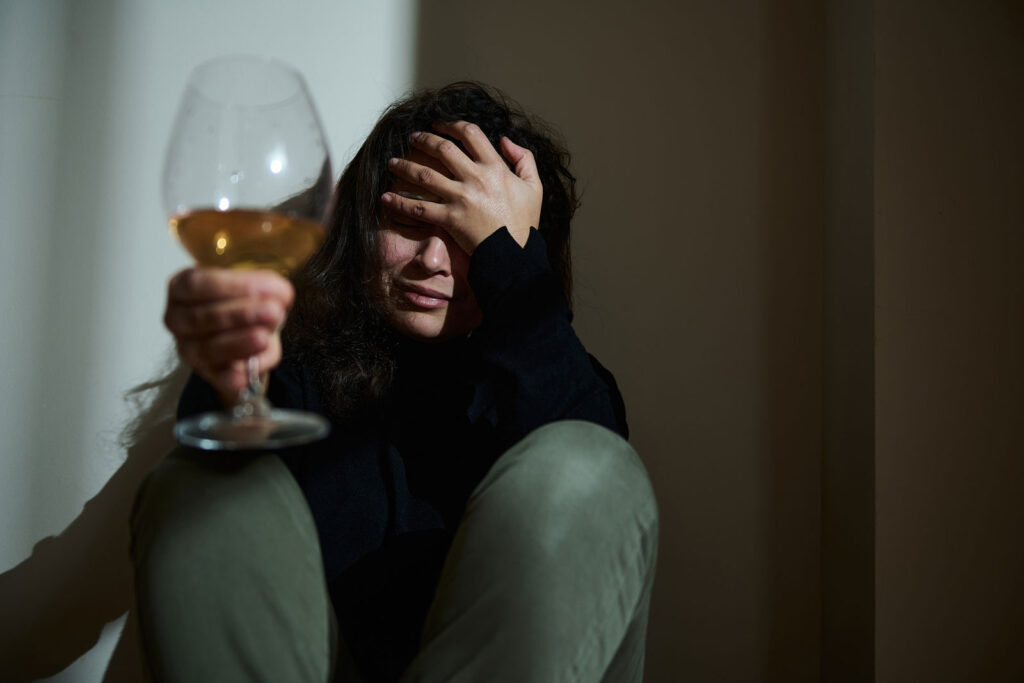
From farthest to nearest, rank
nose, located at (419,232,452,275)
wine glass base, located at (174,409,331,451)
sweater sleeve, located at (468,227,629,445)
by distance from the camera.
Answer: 1. nose, located at (419,232,452,275)
2. sweater sleeve, located at (468,227,629,445)
3. wine glass base, located at (174,409,331,451)

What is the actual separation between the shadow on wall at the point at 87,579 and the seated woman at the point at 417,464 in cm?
28

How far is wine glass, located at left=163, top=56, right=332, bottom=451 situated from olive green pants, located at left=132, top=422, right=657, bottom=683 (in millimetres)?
103

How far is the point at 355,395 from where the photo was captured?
36.4 inches

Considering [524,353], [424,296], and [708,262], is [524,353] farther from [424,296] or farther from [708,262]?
[708,262]

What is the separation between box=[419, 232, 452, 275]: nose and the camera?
34.0 inches

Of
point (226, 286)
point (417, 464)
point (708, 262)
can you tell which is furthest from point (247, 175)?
point (708, 262)

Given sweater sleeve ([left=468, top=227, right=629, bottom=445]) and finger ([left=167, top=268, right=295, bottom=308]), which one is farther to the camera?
sweater sleeve ([left=468, top=227, right=629, bottom=445])

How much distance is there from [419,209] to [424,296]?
0.11 metres

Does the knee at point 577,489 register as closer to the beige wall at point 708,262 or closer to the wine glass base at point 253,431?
the wine glass base at point 253,431

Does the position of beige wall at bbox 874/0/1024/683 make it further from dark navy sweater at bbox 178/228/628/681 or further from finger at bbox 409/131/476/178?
finger at bbox 409/131/476/178

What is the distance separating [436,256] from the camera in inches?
34.1

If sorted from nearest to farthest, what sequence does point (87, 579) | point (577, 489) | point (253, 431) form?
point (253, 431) < point (577, 489) < point (87, 579)

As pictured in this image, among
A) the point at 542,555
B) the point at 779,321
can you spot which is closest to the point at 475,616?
the point at 542,555

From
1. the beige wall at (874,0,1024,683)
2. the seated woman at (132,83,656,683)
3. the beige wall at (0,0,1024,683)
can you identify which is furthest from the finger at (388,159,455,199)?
the beige wall at (874,0,1024,683)
